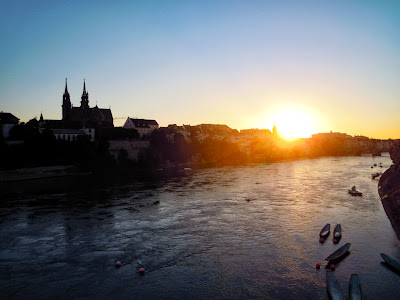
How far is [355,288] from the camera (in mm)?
16703

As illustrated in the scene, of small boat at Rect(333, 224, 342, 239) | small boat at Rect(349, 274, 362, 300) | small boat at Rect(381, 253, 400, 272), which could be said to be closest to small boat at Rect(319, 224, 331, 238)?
small boat at Rect(333, 224, 342, 239)

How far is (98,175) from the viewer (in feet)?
228

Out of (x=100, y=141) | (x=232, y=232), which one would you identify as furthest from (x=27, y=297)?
(x=100, y=141)

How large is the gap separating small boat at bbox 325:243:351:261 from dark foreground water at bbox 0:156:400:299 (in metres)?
0.42

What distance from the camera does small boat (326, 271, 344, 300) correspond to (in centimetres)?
1591

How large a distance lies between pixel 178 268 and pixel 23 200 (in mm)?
30321

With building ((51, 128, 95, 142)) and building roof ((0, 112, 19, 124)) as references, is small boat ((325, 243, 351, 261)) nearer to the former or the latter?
building ((51, 128, 95, 142))

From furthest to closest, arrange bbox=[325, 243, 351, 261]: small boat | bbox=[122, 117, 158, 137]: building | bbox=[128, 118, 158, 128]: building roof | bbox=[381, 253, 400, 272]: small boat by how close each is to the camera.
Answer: bbox=[128, 118, 158, 128]: building roof < bbox=[122, 117, 158, 137]: building < bbox=[325, 243, 351, 261]: small boat < bbox=[381, 253, 400, 272]: small boat

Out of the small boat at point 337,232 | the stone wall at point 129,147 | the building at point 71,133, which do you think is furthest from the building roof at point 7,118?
the small boat at point 337,232

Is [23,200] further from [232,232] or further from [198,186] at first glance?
[232,232]

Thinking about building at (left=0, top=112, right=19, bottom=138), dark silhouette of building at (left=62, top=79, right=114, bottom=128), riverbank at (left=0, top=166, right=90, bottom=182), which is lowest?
riverbank at (left=0, top=166, right=90, bottom=182)

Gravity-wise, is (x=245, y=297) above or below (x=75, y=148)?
below

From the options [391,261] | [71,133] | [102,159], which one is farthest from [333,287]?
[71,133]

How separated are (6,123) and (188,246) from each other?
200ft
